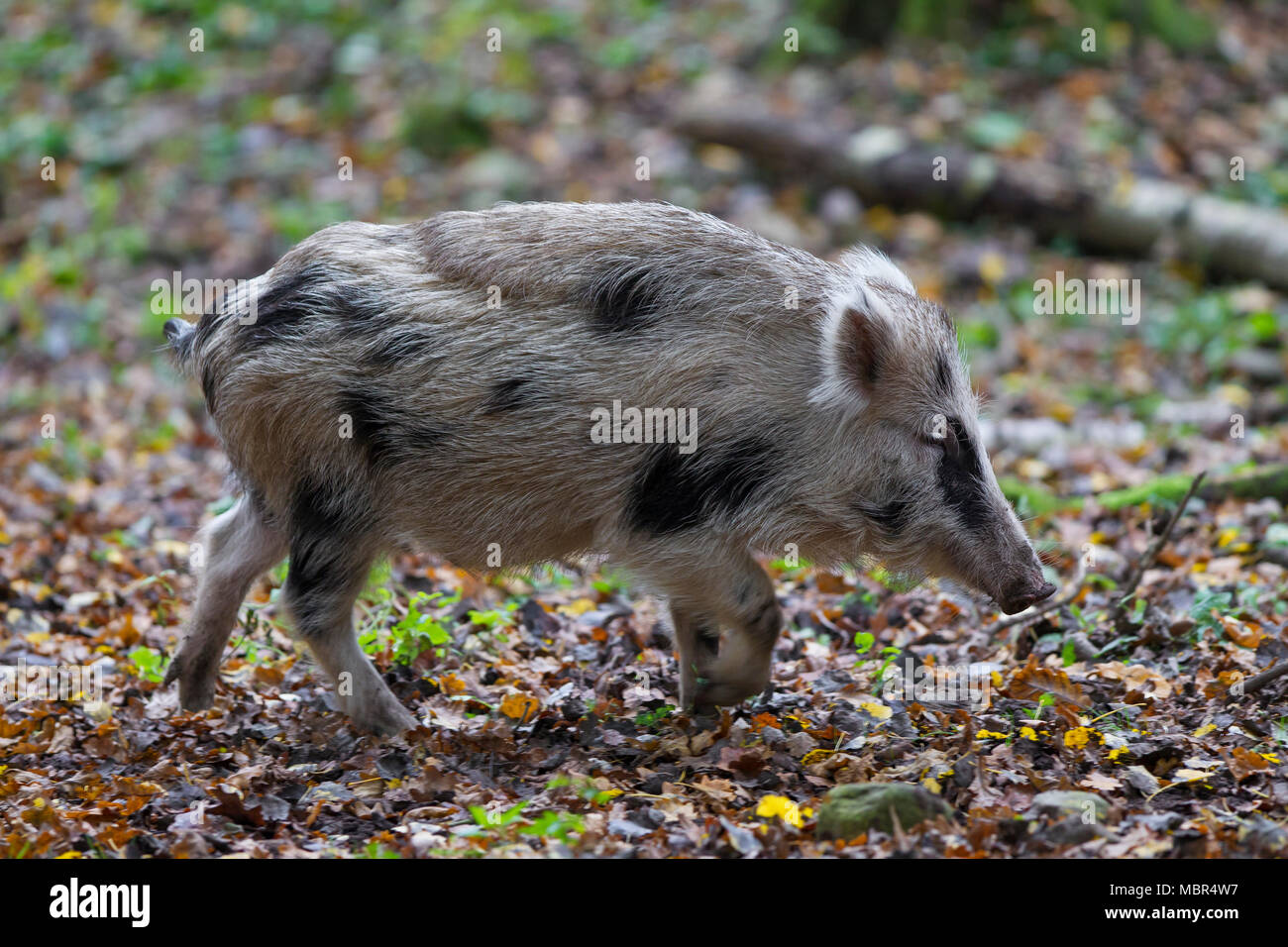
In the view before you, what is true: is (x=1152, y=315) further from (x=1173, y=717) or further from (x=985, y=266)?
(x=1173, y=717)

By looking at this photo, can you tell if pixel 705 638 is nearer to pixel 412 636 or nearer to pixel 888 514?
pixel 888 514

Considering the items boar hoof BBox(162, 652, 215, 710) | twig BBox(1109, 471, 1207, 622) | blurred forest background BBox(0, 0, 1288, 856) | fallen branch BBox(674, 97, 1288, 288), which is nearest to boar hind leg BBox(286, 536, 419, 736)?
blurred forest background BBox(0, 0, 1288, 856)

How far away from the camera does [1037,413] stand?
9.35 meters

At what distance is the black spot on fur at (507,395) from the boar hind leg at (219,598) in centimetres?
117

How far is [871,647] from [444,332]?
95.4 inches

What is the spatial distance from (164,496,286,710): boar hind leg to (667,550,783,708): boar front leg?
68.9 inches

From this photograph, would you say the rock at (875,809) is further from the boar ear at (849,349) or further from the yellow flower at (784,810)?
the boar ear at (849,349)

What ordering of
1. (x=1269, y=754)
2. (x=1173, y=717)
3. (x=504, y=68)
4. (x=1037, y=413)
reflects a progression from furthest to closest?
(x=504, y=68) → (x=1037, y=413) → (x=1173, y=717) → (x=1269, y=754)

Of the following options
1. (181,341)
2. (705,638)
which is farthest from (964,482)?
(181,341)

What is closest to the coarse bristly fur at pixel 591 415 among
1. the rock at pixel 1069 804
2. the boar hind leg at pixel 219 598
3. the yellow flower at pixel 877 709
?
the boar hind leg at pixel 219 598

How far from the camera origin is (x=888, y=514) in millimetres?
5539

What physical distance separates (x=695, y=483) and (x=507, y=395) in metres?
0.79

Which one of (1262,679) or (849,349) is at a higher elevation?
(849,349)

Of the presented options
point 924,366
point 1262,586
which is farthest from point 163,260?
point 1262,586
